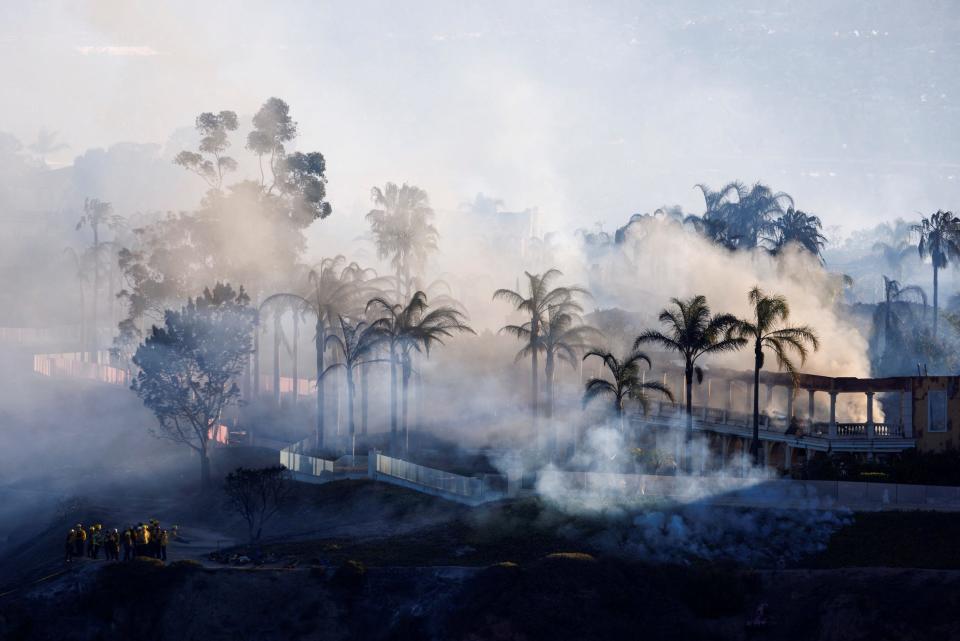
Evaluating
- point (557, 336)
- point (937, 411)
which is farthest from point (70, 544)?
point (937, 411)

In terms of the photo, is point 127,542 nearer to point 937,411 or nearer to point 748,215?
point 937,411

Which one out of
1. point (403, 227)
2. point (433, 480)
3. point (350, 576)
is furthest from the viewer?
point (403, 227)

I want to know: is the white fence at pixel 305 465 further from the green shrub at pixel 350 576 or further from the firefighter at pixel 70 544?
the firefighter at pixel 70 544

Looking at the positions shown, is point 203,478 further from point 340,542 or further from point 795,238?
point 795,238

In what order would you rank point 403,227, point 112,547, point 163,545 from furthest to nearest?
1. point 403,227
2. point 163,545
3. point 112,547

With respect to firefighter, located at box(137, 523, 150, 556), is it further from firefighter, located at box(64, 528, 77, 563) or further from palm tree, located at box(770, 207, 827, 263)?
palm tree, located at box(770, 207, 827, 263)

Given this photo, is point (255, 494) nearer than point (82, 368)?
Yes
